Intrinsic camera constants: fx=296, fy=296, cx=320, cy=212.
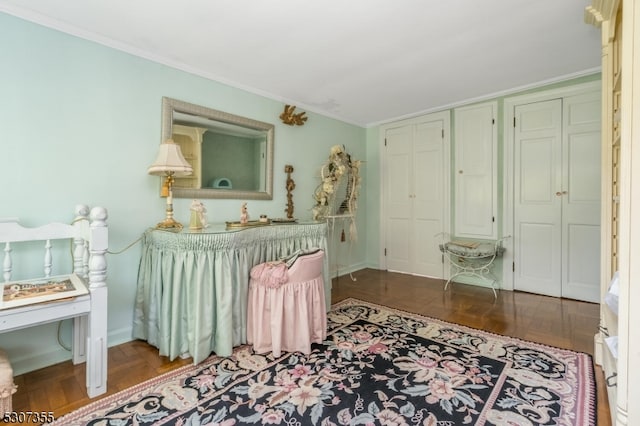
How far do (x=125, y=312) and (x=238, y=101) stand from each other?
86.0 inches

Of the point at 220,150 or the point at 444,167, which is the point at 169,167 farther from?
the point at 444,167

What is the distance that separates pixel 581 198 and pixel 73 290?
175 inches

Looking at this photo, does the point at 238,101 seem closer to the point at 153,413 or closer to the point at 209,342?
the point at 209,342

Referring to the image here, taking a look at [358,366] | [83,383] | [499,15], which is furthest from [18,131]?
[499,15]

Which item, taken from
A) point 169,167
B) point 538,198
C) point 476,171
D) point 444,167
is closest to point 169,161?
point 169,167

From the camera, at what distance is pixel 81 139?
6.92 ft

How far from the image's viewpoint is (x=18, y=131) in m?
1.88

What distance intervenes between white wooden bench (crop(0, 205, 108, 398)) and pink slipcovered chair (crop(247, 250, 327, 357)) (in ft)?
2.94

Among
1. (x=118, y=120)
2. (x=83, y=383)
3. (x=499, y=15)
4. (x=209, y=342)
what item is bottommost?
(x=83, y=383)

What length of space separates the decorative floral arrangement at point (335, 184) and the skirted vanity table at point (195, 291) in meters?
1.55

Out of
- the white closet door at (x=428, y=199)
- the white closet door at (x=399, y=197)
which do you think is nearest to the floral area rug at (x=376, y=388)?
the white closet door at (x=428, y=199)

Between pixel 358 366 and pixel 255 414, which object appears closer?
pixel 255 414

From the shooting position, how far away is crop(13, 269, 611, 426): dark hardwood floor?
168 centimetres

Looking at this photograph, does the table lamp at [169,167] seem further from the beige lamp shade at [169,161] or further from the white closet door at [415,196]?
the white closet door at [415,196]
